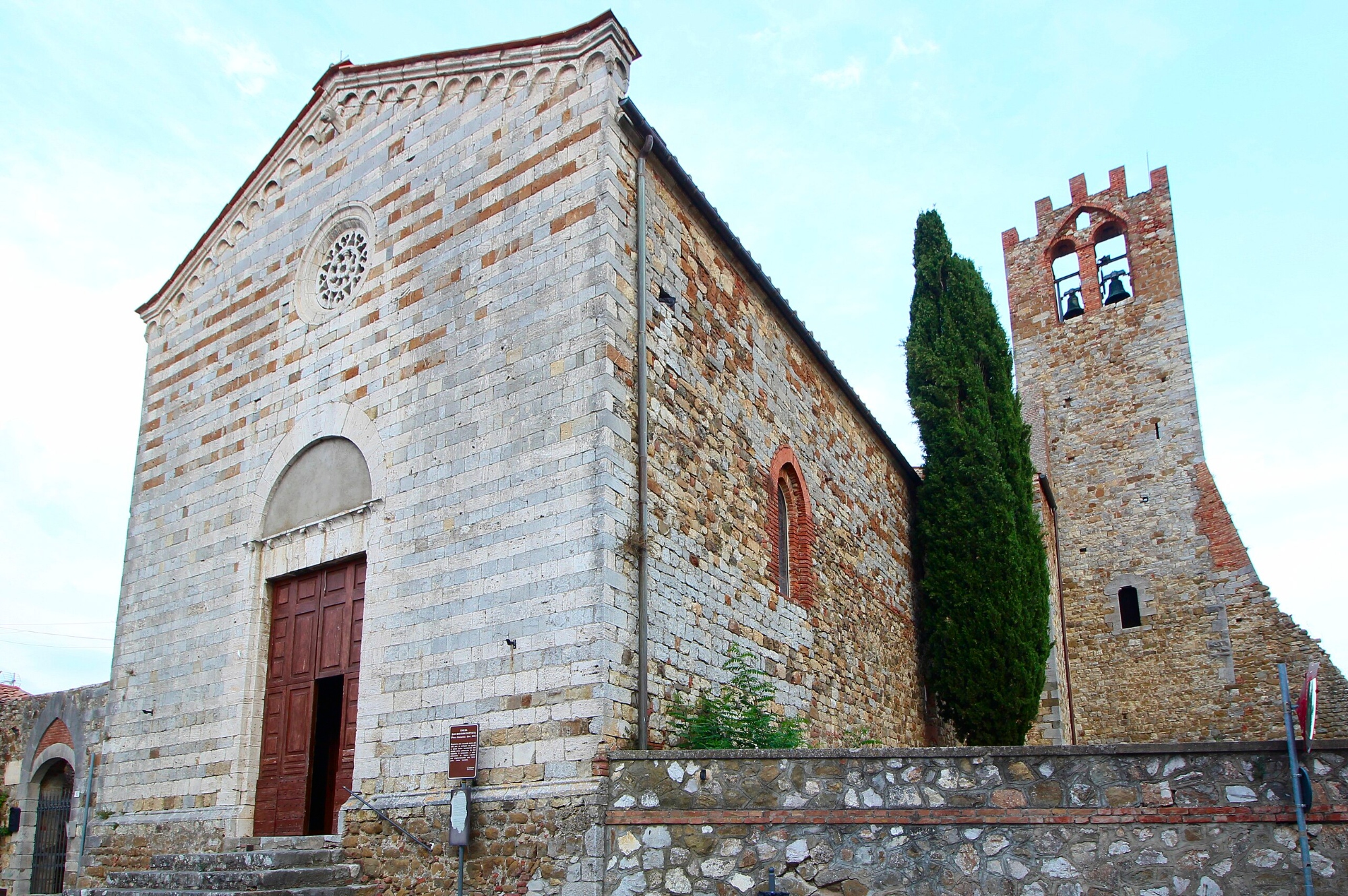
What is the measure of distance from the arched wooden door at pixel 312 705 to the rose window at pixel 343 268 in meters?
3.01

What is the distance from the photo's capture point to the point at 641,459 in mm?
8969

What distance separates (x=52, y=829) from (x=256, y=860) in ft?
26.0

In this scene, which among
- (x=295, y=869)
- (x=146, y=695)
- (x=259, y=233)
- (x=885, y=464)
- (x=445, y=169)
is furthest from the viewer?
(x=885, y=464)

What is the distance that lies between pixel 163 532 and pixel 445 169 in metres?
5.73

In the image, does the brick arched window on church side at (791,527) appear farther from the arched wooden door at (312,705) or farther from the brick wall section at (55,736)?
the brick wall section at (55,736)

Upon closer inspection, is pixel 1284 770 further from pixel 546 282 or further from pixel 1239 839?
pixel 546 282

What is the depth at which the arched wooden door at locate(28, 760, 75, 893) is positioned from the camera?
13.9m

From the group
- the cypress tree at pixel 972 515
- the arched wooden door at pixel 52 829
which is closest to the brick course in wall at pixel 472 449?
the cypress tree at pixel 972 515

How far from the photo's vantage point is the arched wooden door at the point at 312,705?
32.8 ft

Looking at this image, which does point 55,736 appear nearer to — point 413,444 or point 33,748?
point 33,748

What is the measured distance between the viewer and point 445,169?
34.8 ft

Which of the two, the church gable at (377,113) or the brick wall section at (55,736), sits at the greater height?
the church gable at (377,113)

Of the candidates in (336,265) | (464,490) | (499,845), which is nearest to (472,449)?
(464,490)

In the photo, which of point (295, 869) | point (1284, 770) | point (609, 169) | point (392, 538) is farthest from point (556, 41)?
point (1284, 770)
